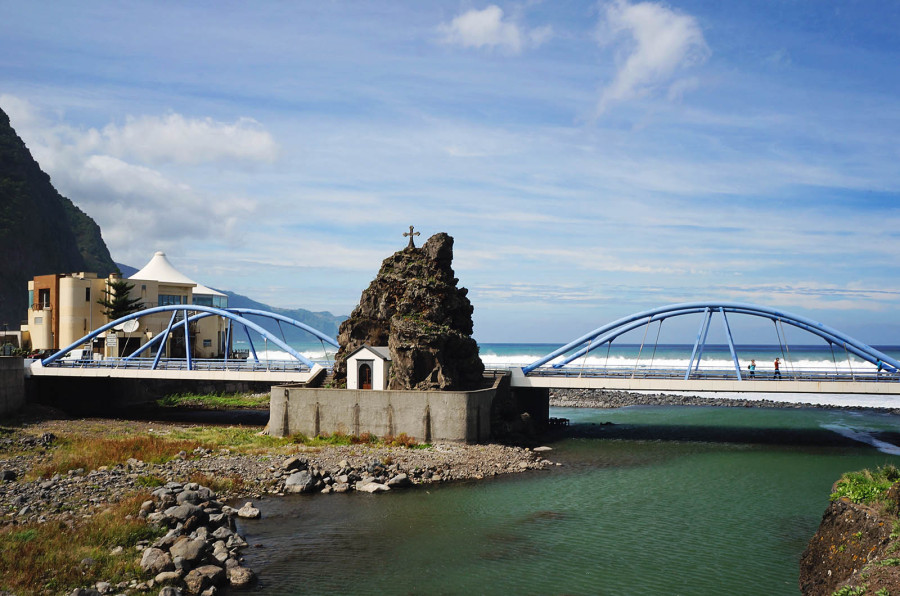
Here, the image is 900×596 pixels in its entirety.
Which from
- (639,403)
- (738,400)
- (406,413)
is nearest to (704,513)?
(406,413)

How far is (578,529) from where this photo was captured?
26484 mm

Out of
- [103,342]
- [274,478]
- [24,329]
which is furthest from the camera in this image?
[24,329]

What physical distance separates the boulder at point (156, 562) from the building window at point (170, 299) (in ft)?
210

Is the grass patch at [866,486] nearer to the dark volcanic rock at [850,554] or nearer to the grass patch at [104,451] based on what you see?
the dark volcanic rock at [850,554]

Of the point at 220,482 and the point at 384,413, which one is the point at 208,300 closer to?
the point at 384,413

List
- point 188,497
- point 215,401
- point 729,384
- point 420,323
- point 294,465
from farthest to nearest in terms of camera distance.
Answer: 1. point 215,401
2. point 420,323
3. point 729,384
4. point 294,465
5. point 188,497

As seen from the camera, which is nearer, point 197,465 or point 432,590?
point 432,590

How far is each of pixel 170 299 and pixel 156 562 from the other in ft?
216

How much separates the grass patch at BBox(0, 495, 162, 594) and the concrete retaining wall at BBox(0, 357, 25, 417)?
119ft

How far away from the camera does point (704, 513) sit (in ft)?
95.7

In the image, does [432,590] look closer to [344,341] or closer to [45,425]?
[344,341]

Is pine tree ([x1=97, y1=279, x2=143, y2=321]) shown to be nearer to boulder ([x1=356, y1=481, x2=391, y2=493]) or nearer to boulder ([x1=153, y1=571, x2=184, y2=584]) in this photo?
boulder ([x1=356, y1=481, x2=391, y2=493])

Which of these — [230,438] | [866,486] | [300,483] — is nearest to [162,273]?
[230,438]

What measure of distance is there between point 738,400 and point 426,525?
64935 millimetres
